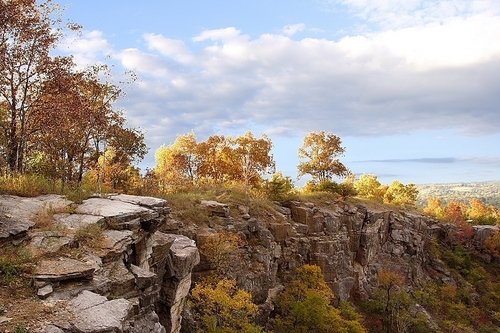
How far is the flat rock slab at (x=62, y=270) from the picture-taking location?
13.9 meters

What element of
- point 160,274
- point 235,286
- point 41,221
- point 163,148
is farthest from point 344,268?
point 41,221

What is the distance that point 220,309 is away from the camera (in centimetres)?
3556

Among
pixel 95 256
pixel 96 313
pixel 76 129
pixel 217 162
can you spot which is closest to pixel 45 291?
pixel 96 313

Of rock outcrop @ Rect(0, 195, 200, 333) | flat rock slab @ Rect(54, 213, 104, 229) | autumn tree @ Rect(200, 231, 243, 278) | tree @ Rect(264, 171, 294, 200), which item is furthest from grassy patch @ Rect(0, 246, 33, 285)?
tree @ Rect(264, 171, 294, 200)

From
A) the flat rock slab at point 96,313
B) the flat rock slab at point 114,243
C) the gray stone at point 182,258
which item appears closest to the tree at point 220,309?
the gray stone at point 182,258

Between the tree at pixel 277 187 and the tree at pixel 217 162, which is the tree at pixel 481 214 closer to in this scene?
the tree at pixel 277 187

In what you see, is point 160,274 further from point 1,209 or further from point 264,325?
point 264,325

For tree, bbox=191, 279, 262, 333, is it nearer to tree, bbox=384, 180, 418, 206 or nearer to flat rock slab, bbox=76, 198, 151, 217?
flat rock slab, bbox=76, 198, 151, 217

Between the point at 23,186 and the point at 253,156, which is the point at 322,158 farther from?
the point at 23,186

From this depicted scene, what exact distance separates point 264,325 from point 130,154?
72.2 ft

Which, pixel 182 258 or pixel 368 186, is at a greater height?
pixel 368 186

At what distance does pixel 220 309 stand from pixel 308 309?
1238 cm

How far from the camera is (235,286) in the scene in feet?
130

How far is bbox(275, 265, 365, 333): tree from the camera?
1730 inches
